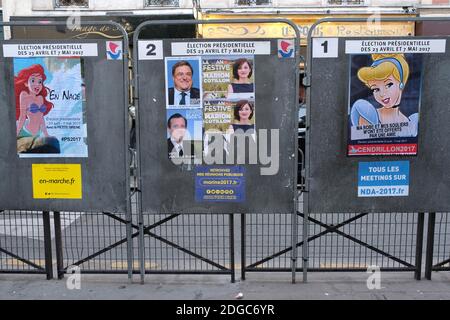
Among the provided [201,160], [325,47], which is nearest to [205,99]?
[201,160]

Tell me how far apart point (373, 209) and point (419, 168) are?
0.59 meters

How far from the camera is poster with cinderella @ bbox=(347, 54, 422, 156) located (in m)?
4.23

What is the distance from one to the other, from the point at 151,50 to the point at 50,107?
3.76 ft

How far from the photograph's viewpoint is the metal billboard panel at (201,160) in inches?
167

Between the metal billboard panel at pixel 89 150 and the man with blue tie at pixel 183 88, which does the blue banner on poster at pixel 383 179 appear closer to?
the man with blue tie at pixel 183 88

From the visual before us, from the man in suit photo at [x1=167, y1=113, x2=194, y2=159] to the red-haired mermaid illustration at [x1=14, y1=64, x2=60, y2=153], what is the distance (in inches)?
44.5

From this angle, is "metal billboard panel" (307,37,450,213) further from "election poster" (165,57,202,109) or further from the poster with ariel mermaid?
the poster with ariel mermaid

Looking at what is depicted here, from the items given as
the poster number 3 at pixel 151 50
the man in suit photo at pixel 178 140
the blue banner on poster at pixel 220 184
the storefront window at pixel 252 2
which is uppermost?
the storefront window at pixel 252 2

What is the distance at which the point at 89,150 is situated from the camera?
14.7 feet

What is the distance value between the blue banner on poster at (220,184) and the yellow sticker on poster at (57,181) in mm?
1214

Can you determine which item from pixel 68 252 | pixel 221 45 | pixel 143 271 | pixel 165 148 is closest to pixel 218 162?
pixel 165 148

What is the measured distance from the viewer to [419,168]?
4410 millimetres

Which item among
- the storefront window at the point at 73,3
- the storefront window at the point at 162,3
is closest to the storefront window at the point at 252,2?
the storefront window at the point at 162,3

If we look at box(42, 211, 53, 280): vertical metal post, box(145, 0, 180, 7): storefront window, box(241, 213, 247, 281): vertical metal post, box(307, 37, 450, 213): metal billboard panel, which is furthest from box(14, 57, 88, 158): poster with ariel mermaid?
box(145, 0, 180, 7): storefront window
